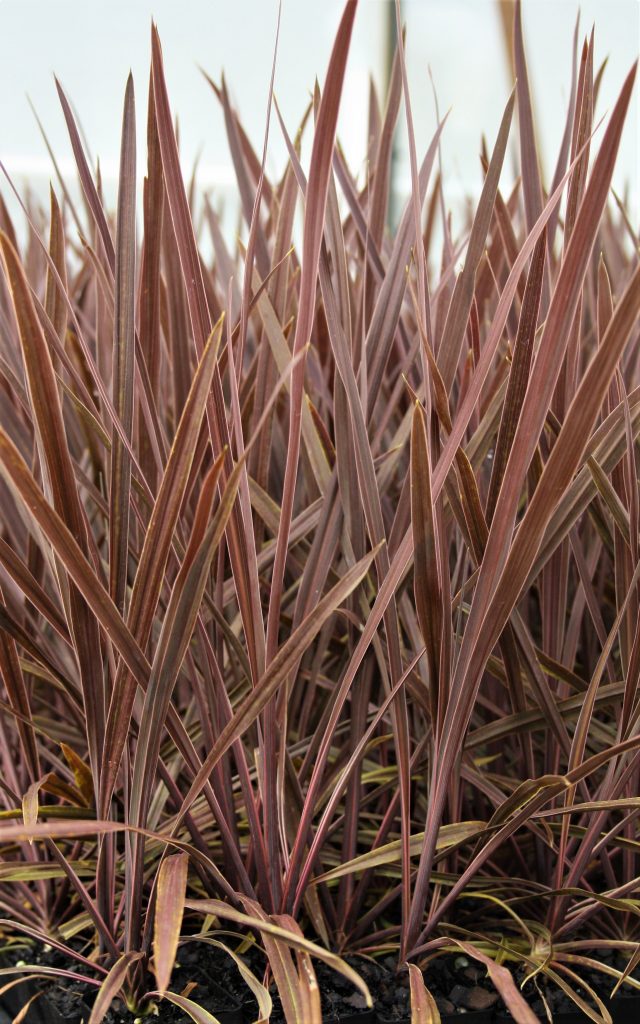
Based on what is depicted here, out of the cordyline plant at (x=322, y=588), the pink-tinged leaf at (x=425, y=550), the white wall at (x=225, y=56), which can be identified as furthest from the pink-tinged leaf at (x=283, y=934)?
the white wall at (x=225, y=56)

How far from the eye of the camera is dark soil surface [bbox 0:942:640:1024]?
0.36 metres

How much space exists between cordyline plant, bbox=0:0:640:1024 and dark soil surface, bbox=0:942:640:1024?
1cm

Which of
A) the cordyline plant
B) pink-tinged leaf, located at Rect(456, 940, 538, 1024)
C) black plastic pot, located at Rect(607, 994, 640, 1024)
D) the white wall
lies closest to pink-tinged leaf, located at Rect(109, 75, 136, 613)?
the cordyline plant

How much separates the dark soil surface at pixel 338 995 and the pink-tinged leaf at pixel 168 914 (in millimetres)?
99

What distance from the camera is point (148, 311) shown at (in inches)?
15.3

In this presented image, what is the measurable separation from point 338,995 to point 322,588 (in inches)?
8.0

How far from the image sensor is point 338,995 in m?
0.37

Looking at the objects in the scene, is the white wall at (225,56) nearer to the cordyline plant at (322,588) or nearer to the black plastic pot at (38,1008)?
the cordyline plant at (322,588)

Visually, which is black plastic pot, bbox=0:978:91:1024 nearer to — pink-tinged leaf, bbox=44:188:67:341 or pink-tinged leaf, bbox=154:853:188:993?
pink-tinged leaf, bbox=154:853:188:993

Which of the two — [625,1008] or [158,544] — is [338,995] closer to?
[625,1008]

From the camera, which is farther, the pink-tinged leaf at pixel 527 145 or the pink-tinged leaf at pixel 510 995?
the pink-tinged leaf at pixel 527 145

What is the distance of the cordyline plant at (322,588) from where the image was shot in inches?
10.9

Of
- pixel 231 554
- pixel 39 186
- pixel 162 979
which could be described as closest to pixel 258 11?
pixel 39 186

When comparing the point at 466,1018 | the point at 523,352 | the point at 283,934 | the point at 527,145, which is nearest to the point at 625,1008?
the point at 466,1018
